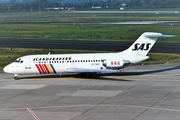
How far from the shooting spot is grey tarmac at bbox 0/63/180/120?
125ft

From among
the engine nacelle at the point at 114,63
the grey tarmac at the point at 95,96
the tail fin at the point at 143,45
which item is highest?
the tail fin at the point at 143,45

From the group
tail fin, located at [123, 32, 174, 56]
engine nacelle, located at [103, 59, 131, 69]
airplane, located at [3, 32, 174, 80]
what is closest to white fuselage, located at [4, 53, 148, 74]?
airplane, located at [3, 32, 174, 80]

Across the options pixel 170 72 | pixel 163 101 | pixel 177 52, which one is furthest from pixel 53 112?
pixel 177 52

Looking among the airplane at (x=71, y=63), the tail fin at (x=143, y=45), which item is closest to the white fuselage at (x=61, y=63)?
the airplane at (x=71, y=63)

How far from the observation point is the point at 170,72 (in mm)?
60219

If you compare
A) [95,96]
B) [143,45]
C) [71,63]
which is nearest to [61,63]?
[71,63]

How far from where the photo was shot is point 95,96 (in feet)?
149

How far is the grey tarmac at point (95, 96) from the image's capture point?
38.1 metres

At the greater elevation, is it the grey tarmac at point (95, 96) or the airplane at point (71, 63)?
the airplane at point (71, 63)

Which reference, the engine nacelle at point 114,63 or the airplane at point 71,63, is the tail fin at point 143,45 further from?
the engine nacelle at point 114,63

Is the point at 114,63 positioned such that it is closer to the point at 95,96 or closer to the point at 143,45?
the point at 143,45

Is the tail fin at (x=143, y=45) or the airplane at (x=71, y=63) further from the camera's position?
the tail fin at (x=143, y=45)

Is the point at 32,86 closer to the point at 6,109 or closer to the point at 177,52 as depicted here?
the point at 6,109

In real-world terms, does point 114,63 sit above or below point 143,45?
below
